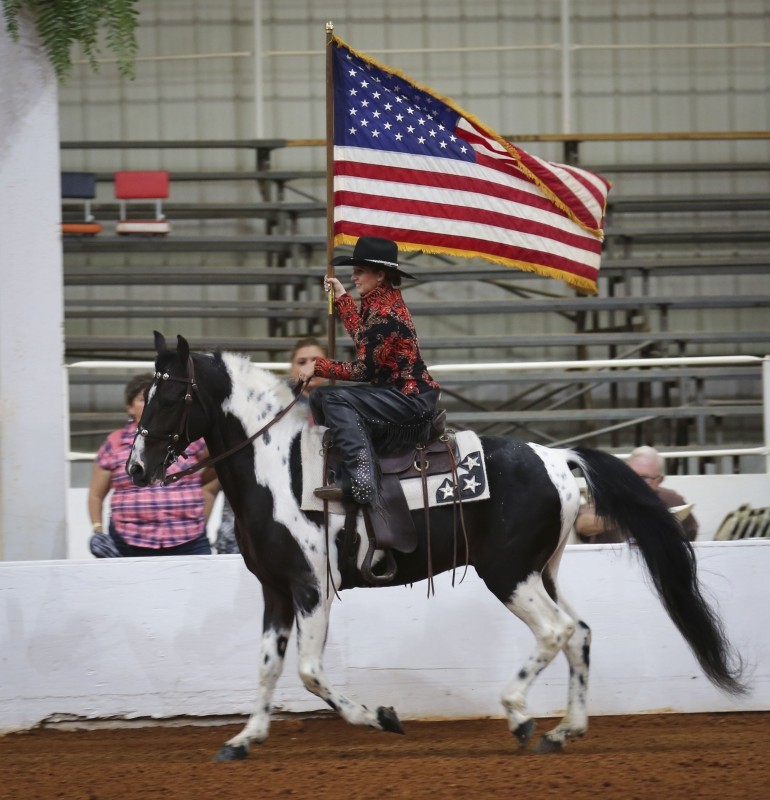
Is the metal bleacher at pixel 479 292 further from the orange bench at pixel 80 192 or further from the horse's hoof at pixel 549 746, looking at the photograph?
the horse's hoof at pixel 549 746

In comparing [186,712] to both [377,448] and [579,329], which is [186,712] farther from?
[579,329]

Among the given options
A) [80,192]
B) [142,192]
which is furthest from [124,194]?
[80,192]

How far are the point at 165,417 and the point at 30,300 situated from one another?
145 centimetres

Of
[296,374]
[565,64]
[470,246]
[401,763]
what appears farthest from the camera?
[565,64]

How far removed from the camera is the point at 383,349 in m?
5.34

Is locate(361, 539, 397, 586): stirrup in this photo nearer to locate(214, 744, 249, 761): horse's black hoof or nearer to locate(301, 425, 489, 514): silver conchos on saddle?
locate(301, 425, 489, 514): silver conchos on saddle

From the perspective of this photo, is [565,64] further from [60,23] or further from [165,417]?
[165,417]

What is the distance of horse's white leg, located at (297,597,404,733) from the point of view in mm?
5148

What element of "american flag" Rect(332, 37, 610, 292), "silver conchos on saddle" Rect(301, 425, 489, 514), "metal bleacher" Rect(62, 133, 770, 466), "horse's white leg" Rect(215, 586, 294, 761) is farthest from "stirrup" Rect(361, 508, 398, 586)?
"metal bleacher" Rect(62, 133, 770, 466)

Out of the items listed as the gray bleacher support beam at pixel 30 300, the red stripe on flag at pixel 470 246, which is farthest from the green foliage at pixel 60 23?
the red stripe on flag at pixel 470 246

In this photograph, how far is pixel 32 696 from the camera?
20.0 feet

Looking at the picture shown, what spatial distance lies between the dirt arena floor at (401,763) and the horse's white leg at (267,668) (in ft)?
0.28

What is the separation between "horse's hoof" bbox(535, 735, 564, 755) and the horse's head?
6.79ft

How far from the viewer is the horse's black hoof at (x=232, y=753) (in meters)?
5.14
